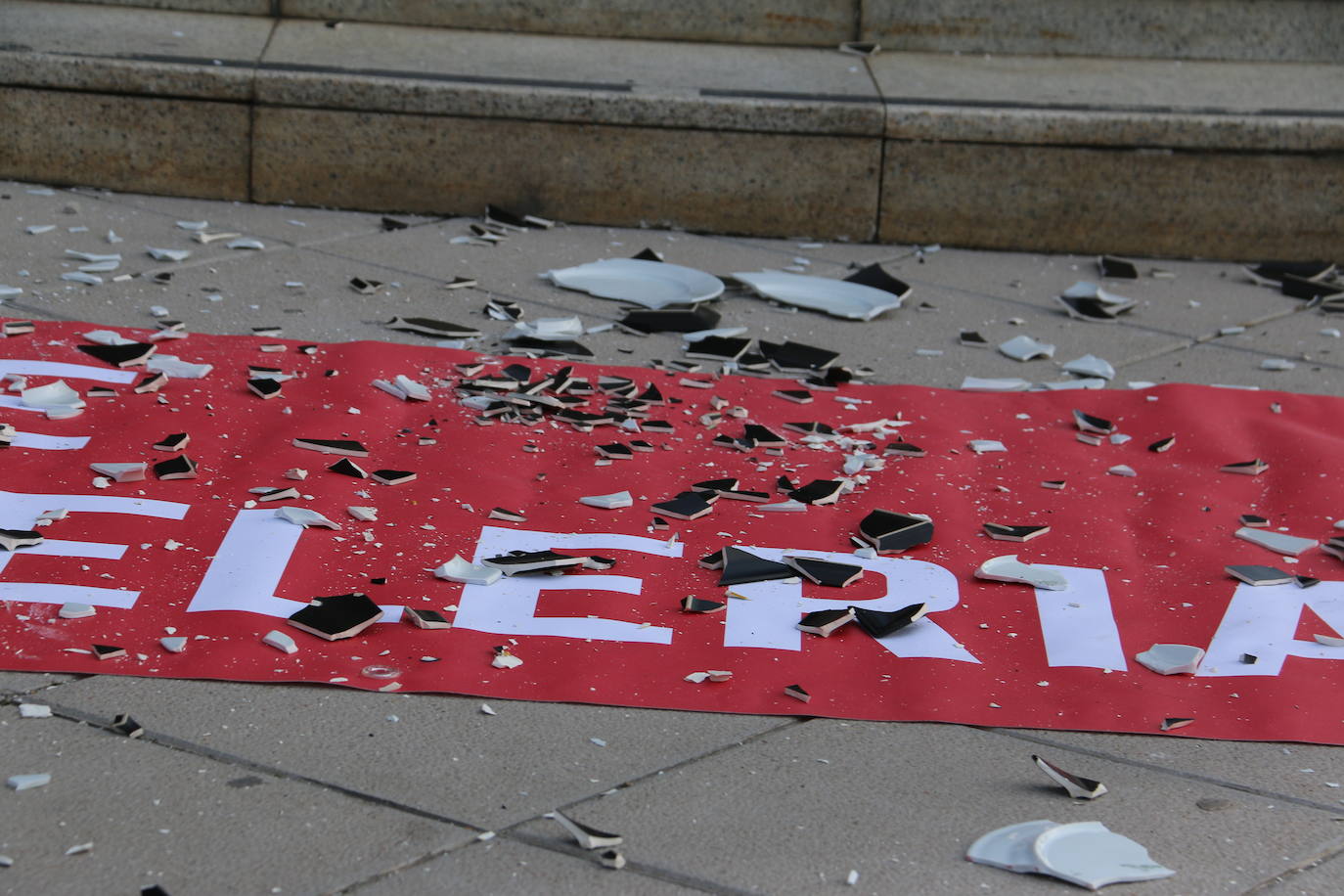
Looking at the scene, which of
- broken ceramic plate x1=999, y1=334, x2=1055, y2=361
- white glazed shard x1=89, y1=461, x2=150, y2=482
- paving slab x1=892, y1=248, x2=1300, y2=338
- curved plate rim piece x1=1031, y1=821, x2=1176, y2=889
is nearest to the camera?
curved plate rim piece x1=1031, y1=821, x2=1176, y2=889

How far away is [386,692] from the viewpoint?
8.88ft

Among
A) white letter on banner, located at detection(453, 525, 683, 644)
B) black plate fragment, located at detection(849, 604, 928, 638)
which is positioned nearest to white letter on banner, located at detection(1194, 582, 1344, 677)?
black plate fragment, located at detection(849, 604, 928, 638)

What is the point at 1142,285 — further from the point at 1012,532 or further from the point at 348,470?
the point at 348,470

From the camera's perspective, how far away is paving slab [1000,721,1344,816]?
260cm

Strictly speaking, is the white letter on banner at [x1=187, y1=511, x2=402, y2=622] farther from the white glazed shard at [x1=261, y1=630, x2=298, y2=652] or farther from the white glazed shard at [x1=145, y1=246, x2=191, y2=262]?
the white glazed shard at [x1=145, y1=246, x2=191, y2=262]

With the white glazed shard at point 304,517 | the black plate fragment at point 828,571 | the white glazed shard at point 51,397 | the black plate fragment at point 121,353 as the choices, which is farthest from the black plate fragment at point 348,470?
the black plate fragment at point 828,571

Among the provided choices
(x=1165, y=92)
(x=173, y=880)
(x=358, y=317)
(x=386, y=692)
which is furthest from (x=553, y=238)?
(x=173, y=880)

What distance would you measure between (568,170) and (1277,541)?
3.18 meters

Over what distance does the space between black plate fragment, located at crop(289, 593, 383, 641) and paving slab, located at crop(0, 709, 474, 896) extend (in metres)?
0.43

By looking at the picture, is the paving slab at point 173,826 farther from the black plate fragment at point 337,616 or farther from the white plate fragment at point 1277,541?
the white plate fragment at point 1277,541

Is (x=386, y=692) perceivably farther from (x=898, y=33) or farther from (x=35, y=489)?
(x=898, y=33)

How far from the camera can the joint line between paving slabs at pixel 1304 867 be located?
229 cm

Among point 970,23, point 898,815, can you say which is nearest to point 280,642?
point 898,815

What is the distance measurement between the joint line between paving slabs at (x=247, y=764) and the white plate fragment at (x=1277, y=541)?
212 cm
